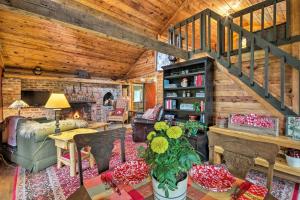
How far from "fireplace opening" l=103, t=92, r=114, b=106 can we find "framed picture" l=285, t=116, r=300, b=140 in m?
6.23

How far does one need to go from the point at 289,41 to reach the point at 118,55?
16.8 ft

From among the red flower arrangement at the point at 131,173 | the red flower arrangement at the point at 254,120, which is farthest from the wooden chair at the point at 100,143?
the red flower arrangement at the point at 254,120

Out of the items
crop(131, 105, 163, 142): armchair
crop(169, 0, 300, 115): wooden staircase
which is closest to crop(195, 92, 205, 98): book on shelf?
crop(169, 0, 300, 115): wooden staircase

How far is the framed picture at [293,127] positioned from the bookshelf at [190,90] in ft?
4.08

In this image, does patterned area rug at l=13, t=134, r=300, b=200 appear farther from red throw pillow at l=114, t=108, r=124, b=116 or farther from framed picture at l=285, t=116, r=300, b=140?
red throw pillow at l=114, t=108, r=124, b=116

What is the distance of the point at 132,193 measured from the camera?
3.20ft

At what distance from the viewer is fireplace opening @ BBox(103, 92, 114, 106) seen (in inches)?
289

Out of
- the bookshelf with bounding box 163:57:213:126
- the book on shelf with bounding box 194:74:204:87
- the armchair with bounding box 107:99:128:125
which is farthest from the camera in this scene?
the armchair with bounding box 107:99:128:125

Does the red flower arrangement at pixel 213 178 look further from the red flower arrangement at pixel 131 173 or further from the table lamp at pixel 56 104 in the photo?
the table lamp at pixel 56 104

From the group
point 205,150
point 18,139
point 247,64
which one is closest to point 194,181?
point 205,150

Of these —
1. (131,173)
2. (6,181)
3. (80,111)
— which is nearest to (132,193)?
(131,173)

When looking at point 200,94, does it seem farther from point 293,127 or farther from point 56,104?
point 56,104

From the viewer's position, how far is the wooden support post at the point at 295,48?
8.24ft

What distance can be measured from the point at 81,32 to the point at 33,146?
3.58m
